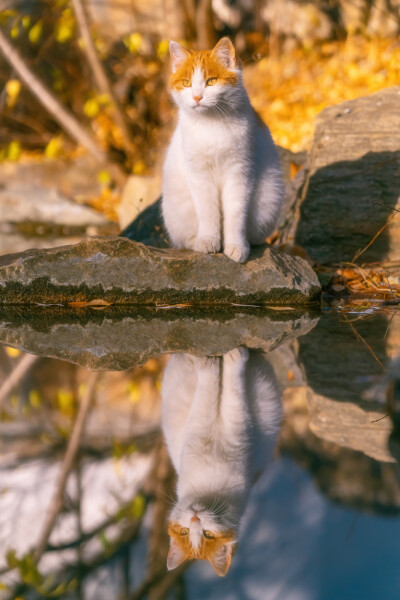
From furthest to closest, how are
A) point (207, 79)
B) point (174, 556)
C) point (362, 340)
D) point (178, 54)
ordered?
point (178, 54) → point (207, 79) → point (362, 340) → point (174, 556)

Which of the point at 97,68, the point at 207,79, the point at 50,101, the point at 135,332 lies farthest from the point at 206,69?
the point at 50,101

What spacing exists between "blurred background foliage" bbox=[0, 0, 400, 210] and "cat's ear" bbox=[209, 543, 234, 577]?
6683 mm

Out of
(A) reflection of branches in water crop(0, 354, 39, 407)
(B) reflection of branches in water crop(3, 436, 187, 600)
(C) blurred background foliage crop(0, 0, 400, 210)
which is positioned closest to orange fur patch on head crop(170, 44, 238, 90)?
(A) reflection of branches in water crop(0, 354, 39, 407)

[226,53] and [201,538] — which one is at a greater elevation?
[226,53]

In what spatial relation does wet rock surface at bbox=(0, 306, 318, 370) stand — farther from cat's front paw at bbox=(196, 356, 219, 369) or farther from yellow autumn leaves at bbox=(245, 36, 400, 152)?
yellow autumn leaves at bbox=(245, 36, 400, 152)

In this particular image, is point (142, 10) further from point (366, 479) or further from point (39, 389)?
point (366, 479)

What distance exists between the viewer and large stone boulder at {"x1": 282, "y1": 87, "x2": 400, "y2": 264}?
4.20m

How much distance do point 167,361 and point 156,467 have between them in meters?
0.92

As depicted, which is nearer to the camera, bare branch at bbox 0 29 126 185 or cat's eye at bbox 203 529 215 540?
cat's eye at bbox 203 529 215 540

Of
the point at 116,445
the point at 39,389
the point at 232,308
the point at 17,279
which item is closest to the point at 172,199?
the point at 232,308

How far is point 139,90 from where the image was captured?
949 cm

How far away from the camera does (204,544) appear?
1.25 meters

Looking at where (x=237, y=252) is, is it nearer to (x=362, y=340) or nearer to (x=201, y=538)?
(x=362, y=340)

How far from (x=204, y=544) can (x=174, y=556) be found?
97mm
